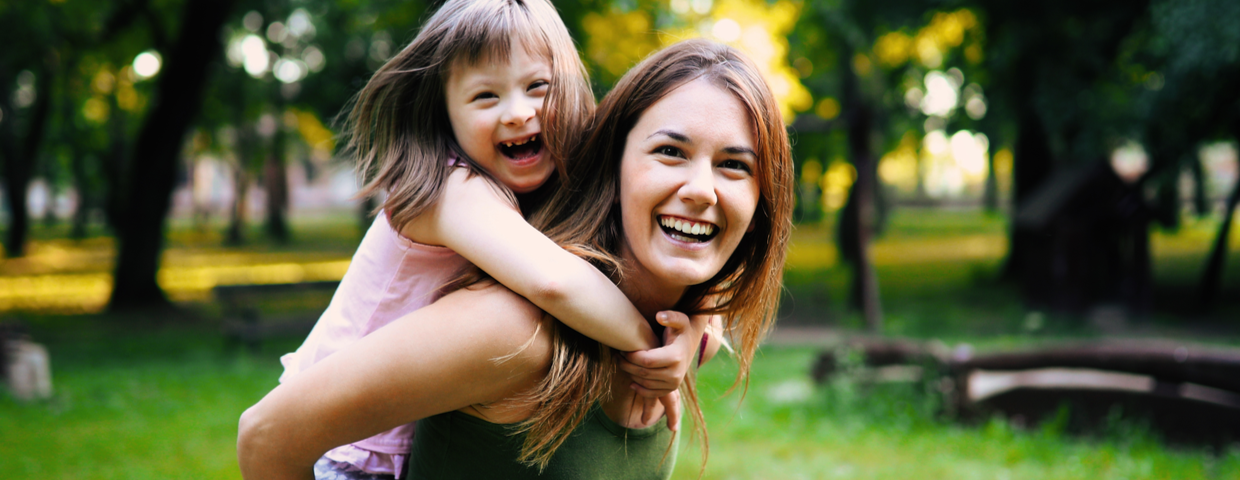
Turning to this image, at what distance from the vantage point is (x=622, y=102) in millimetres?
1814

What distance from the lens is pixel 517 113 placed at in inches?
77.7

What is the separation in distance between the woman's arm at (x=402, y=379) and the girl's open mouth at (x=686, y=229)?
33 cm

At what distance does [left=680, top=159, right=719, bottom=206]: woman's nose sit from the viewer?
5.48 feet

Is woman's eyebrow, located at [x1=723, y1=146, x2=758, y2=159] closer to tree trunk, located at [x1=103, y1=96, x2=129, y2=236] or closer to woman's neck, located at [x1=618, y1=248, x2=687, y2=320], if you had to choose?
woman's neck, located at [x1=618, y1=248, x2=687, y2=320]

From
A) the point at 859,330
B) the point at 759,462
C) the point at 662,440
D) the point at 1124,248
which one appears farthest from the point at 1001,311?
the point at 662,440

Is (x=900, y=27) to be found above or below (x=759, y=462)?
above

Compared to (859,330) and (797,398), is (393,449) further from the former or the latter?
(859,330)

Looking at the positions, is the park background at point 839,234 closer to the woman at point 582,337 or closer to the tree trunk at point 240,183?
the woman at point 582,337

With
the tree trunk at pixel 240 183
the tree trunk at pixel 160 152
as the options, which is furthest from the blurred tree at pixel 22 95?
the tree trunk at pixel 240 183

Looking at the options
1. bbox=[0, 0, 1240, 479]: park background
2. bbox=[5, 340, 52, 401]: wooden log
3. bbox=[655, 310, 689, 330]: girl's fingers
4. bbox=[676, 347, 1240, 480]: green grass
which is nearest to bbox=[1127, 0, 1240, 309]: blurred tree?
bbox=[0, 0, 1240, 479]: park background

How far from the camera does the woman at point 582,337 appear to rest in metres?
1.57

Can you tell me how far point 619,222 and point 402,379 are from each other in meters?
0.61

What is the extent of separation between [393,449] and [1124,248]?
1478 centimetres

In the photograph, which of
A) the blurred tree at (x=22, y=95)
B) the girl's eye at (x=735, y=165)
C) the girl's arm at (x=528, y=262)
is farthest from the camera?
the blurred tree at (x=22, y=95)
